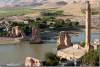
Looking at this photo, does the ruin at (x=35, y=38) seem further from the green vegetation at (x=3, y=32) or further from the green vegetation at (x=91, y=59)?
the green vegetation at (x=91, y=59)

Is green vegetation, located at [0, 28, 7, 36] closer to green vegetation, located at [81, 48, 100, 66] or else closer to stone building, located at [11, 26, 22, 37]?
stone building, located at [11, 26, 22, 37]

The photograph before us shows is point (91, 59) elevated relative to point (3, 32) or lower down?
elevated

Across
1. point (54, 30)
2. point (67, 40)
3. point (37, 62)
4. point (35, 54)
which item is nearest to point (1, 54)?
point (35, 54)

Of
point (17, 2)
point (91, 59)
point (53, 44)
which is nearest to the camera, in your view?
point (91, 59)

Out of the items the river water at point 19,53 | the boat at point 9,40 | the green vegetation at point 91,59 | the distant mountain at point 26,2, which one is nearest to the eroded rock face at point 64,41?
the river water at point 19,53

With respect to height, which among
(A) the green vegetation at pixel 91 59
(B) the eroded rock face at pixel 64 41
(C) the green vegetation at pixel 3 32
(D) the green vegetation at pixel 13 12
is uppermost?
(A) the green vegetation at pixel 91 59

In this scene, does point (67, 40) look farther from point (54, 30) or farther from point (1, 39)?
point (54, 30)

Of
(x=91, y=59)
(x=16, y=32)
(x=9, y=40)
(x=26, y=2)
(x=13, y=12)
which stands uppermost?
(x=91, y=59)

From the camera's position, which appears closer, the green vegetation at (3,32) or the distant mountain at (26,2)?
the green vegetation at (3,32)

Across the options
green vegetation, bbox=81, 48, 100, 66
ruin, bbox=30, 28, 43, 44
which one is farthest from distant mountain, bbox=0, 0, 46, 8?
green vegetation, bbox=81, 48, 100, 66

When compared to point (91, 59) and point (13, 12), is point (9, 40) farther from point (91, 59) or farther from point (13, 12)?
point (13, 12)

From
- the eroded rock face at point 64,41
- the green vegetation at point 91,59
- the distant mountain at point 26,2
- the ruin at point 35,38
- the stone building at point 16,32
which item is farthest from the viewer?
the distant mountain at point 26,2

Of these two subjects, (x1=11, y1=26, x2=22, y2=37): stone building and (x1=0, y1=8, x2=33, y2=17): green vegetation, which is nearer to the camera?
(x1=11, y1=26, x2=22, y2=37): stone building

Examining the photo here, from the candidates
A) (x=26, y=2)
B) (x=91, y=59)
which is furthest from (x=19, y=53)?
(x=26, y=2)
